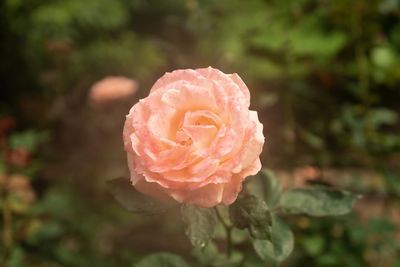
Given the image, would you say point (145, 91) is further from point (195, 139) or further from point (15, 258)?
point (195, 139)

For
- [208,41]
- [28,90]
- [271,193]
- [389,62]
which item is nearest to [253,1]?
[389,62]

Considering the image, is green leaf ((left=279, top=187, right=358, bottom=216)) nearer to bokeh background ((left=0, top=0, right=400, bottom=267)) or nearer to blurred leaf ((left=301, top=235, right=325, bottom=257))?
bokeh background ((left=0, top=0, right=400, bottom=267))

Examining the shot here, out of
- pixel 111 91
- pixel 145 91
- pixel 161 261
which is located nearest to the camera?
pixel 161 261

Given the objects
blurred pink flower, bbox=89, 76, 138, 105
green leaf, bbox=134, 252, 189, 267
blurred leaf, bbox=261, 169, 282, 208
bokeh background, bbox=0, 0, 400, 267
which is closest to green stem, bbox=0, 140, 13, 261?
bokeh background, bbox=0, 0, 400, 267

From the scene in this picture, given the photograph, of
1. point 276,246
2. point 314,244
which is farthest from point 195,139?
point 314,244

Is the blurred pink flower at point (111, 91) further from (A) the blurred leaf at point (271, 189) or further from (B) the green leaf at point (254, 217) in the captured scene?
(B) the green leaf at point (254, 217)

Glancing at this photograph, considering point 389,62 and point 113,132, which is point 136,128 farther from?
point 389,62
